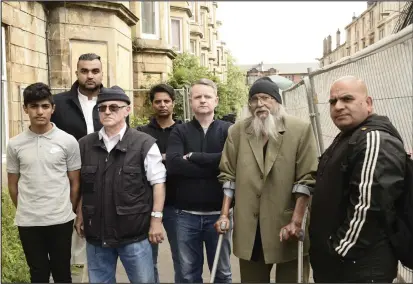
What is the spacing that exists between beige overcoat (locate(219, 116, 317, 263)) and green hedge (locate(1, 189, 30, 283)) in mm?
2656

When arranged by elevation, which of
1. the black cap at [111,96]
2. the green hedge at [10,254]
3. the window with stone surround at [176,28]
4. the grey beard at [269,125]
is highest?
the window with stone surround at [176,28]

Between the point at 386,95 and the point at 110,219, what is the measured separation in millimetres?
2385

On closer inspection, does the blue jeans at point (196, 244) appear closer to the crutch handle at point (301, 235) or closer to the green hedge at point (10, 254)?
the crutch handle at point (301, 235)

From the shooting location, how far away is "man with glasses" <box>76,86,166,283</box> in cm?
322

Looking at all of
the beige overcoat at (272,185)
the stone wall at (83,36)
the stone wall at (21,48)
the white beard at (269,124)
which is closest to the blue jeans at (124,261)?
the beige overcoat at (272,185)

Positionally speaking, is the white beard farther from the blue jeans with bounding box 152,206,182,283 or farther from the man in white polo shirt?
the man in white polo shirt

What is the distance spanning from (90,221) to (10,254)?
6.30 ft

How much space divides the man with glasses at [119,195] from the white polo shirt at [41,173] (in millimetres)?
267

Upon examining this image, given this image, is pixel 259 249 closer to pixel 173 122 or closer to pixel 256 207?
pixel 256 207

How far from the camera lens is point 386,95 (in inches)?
130

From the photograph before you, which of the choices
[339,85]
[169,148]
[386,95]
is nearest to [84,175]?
[169,148]

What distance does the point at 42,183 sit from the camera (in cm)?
348

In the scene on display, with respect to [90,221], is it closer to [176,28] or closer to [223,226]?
[223,226]

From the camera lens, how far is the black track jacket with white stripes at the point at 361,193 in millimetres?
2266
